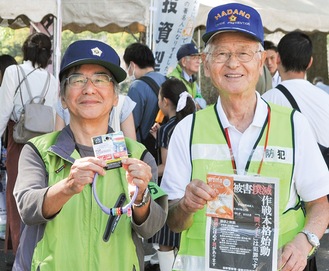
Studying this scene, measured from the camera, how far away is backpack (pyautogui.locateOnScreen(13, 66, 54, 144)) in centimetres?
603

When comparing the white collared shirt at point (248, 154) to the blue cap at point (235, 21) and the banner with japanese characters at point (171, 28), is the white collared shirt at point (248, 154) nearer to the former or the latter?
the blue cap at point (235, 21)

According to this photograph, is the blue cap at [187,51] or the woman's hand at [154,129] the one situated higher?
the blue cap at [187,51]

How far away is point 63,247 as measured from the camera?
265 centimetres

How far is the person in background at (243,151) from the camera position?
2.59 m

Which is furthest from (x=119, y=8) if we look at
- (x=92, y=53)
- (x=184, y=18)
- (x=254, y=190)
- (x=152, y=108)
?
(x=254, y=190)

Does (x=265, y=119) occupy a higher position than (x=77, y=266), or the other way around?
(x=265, y=119)

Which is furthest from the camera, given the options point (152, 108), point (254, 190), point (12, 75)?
point (152, 108)

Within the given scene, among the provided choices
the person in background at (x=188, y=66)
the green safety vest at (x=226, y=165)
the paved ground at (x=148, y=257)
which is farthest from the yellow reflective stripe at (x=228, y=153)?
the person in background at (x=188, y=66)

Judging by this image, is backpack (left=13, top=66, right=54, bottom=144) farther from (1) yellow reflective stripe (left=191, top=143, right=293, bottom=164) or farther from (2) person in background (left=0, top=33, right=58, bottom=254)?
(1) yellow reflective stripe (left=191, top=143, right=293, bottom=164)

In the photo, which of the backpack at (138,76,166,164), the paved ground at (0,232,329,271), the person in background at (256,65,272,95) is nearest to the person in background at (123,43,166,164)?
the backpack at (138,76,166,164)

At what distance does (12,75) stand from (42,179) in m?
3.58

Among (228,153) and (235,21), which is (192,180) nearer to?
(228,153)

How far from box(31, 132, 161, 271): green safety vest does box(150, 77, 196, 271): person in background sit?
9.83ft

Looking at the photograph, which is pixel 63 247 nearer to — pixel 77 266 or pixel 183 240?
pixel 77 266
